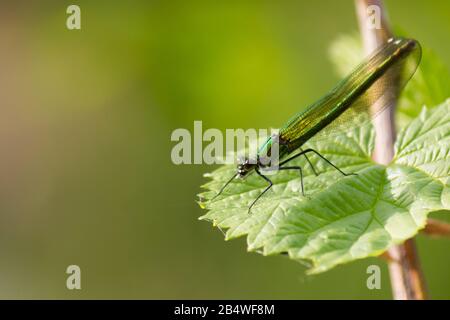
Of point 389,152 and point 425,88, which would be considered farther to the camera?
point 425,88

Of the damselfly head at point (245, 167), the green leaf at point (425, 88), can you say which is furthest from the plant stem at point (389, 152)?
the damselfly head at point (245, 167)

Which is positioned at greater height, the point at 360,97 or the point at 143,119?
the point at 143,119

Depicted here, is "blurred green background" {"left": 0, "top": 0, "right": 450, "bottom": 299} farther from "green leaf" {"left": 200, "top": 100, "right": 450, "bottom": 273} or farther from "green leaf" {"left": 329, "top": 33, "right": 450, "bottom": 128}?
"green leaf" {"left": 200, "top": 100, "right": 450, "bottom": 273}

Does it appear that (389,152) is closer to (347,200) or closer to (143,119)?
(347,200)

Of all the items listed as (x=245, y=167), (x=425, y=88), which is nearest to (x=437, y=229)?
(x=245, y=167)

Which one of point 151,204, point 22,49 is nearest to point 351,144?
point 151,204

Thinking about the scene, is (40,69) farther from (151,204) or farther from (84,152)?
(151,204)
